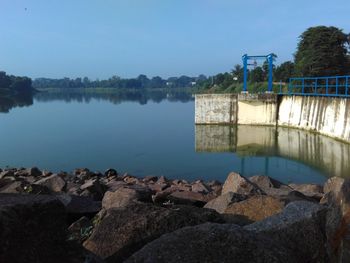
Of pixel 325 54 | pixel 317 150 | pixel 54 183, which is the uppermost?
pixel 325 54

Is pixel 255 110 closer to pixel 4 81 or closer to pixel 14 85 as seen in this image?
pixel 4 81

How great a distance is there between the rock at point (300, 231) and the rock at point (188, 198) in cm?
363

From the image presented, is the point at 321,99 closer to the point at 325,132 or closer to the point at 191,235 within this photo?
the point at 325,132

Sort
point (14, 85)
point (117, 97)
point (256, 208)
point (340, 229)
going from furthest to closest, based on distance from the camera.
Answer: point (14, 85), point (117, 97), point (256, 208), point (340, 229)

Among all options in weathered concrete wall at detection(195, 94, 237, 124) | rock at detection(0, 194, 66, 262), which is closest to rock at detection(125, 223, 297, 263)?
rock at detection(0, 194, 66, 262)

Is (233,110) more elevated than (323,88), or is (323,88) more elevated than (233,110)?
(323,88)

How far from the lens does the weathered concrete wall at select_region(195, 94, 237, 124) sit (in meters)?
28.8

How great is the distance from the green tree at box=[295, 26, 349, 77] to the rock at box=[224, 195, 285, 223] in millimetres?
31821

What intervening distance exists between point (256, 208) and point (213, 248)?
2347 millimetres

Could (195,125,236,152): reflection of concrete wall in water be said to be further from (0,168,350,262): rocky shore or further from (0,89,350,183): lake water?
(0,168,350,262): rocky shore

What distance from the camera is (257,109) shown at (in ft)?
93.5

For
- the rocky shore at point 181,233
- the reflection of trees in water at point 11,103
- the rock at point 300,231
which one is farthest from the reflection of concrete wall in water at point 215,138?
the reflection of trees in water at point 11,103

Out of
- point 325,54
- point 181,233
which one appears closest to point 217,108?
point 325,54

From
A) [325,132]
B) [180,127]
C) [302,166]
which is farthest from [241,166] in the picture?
[180,127]
